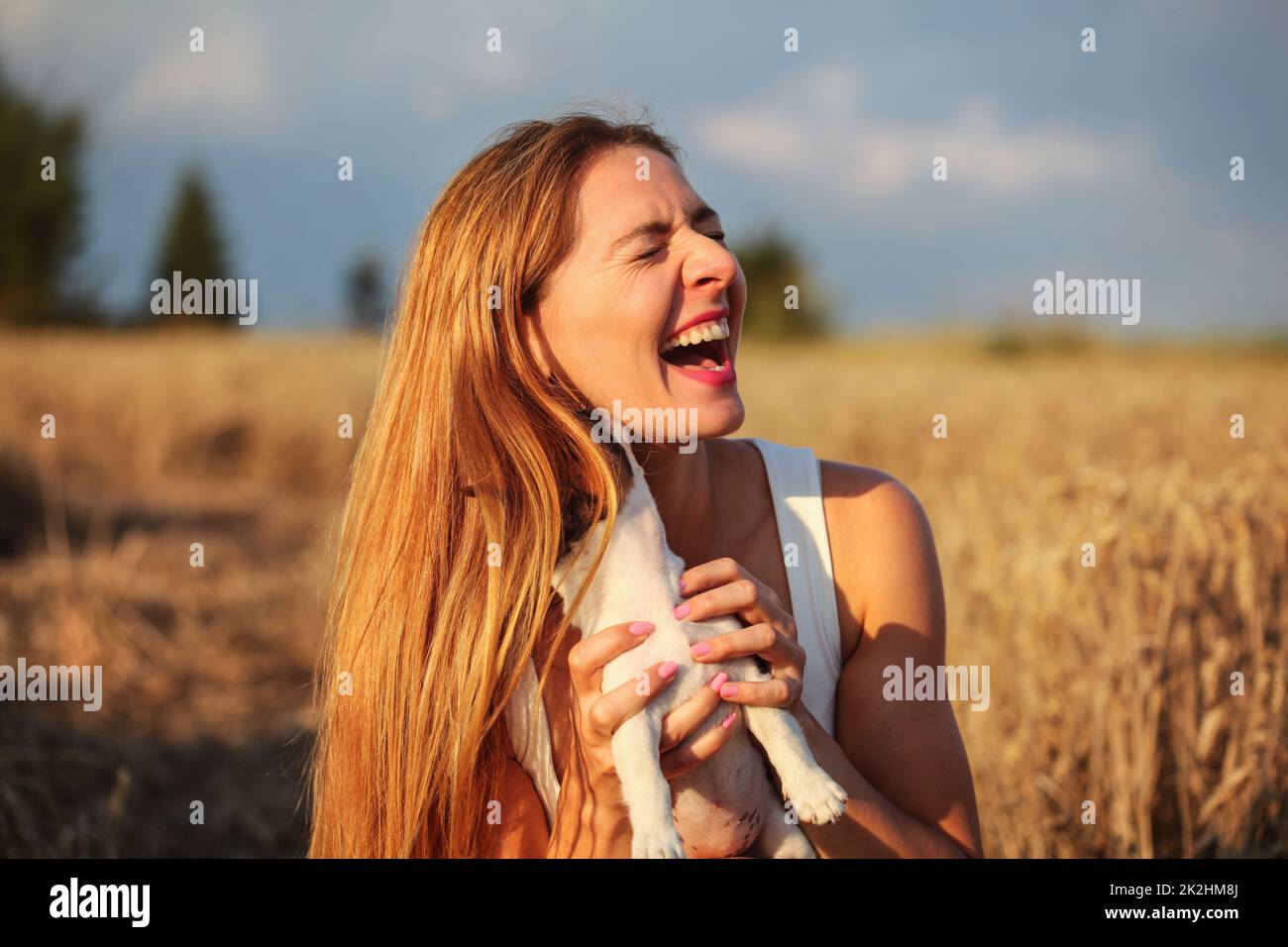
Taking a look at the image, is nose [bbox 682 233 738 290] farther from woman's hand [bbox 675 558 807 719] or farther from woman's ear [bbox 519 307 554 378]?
woman's hand [bbox 675 558 807 719]

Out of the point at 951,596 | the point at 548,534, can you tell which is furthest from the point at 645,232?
the point at 951,596

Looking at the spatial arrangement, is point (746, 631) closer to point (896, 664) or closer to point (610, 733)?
point (610, 733)

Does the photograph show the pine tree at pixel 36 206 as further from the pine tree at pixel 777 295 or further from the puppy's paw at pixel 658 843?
the puppy's paw at pixel 658 843

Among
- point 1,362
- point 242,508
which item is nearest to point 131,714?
point 242,508

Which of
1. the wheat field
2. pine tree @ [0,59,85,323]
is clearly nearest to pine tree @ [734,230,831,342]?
the wheat field

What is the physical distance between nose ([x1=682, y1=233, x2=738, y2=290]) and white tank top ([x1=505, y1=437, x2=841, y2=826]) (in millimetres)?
454

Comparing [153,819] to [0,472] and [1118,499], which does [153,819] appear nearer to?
[1118,499]

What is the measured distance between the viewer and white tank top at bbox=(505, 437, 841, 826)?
191cm

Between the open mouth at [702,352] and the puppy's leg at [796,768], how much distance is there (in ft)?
1.89

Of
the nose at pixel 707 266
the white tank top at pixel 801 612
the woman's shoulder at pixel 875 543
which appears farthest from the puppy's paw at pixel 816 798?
the nose at pixel 707 266

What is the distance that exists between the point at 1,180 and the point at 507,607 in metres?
28.2

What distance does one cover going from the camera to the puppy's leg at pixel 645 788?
1.39 metres
